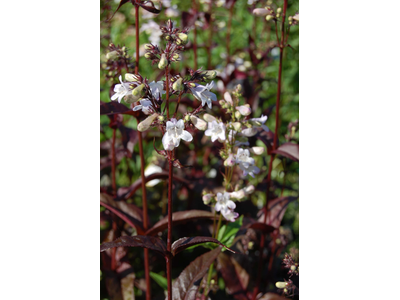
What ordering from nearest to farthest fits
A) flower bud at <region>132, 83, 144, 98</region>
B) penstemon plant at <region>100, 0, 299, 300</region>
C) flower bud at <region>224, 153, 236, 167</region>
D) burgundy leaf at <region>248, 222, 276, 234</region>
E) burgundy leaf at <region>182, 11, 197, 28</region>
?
flower bud at <region>132, 83, 144, 98</region> < penstemon plant at <region>100, 0, 299, 300</region> < flower bud at <region>224, 153, 236, 167</region> < burgundy leaf at <region>248, 222, 276, 234</region> < burgundy leaf at <region>182, 11, 197, 28</region>

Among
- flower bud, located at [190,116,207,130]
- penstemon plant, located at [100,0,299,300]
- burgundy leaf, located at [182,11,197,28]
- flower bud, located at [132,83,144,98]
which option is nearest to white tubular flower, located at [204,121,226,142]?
penstemon plant, located at [100,0,299,300]

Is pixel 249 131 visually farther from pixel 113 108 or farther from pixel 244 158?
pixel 113 108

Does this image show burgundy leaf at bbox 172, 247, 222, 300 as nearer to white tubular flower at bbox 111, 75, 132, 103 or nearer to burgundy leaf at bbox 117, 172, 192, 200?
burgundy leaf at bbox 117, 172, 192, 200

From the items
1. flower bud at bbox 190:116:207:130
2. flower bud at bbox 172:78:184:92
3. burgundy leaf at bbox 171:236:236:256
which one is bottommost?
burgundy leaf at bbox 171:236:236:256

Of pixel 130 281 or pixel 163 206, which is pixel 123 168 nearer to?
pixel 163 206

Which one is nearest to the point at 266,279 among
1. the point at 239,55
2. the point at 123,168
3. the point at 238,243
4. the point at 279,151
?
the point at 238,243
